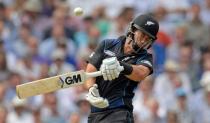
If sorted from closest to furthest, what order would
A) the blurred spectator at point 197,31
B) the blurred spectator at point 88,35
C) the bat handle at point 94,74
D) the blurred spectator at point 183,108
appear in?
1. the bat handle at point 94,74
2. the blurred spectator at point 183,108
3. the blurred spectator at point 88,35
4. the blurred spectator at point 197,31

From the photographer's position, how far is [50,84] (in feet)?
30.5

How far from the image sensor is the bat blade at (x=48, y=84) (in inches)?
364

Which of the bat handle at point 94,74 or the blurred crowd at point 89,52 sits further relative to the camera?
the blurred crowd at point 89,52

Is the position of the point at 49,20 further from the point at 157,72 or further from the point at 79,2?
the point at 157,72

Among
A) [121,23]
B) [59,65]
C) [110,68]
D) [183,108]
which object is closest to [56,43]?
[59,65]

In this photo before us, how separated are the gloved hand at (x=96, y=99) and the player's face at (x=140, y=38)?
0.67m

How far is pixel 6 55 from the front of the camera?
49.8ft

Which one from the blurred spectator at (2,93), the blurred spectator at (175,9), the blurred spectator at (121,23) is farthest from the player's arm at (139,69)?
the blurred spectator at (175,9)

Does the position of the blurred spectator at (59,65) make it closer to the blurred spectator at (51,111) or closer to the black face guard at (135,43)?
the blurred spectator at (51,111)

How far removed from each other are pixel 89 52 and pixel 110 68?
6.15 metres

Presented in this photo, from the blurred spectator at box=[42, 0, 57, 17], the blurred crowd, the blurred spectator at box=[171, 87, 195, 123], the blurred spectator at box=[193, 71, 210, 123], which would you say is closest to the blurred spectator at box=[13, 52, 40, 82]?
the blurred crowd

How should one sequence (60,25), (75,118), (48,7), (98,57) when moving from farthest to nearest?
(48,7)
(60,25)
(75,118)
(98,57)

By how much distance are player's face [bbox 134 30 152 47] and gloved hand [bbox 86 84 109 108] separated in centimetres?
67

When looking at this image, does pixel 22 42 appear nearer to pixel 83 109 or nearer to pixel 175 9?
pixel 83 109
